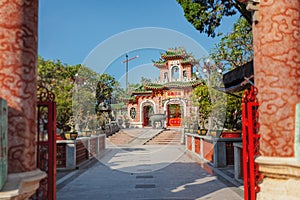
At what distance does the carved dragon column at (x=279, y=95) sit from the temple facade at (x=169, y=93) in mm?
26197

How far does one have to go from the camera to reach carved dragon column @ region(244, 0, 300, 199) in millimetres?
2713

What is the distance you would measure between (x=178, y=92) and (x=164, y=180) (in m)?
23.7

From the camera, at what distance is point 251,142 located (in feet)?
10.5

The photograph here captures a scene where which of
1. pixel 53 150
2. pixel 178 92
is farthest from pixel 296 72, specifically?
pixel 178 92

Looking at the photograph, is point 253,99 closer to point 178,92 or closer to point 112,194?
point 112,194

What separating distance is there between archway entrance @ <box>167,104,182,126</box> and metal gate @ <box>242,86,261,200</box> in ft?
88.6

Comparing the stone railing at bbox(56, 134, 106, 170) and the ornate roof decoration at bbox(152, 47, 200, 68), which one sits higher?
the ornate roof decoration at bbox(152, 47, 200, 68)

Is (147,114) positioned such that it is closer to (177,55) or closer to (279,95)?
(177,55)

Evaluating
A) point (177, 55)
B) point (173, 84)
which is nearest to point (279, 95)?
point (173, 84)

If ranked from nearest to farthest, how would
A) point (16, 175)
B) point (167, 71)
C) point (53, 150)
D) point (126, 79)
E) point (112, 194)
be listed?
point (16, 175) → point (53, 150) → point (112, 194) → point (167, 71) → point (126, 79)

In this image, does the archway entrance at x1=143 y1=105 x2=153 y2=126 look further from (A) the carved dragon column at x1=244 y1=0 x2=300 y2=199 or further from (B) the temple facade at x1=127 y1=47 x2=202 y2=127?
(A) the carved dragon column at x1=244 y1=0 x2=300 y2=199

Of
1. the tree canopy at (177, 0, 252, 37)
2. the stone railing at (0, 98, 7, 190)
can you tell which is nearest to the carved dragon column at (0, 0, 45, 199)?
the stone railing at (0, 98, 7, 190)

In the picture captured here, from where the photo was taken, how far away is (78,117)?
1923cm

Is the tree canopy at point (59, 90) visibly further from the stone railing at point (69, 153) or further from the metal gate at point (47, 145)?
the metal gate at point (47, 145)
